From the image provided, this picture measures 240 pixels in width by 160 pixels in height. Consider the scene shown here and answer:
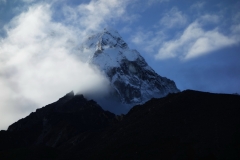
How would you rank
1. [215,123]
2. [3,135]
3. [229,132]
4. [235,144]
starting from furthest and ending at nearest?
1. [3,135]
2. [215,123]
3. [229,132]
4. [235,144]

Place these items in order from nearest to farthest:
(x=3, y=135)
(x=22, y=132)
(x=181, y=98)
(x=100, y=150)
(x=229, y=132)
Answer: (x=229, y=132)
(x=100, y=150)
(x=181, y=98)
(x=3, y=135)
(x=22, y=132)

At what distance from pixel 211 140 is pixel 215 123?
6574 millimetres

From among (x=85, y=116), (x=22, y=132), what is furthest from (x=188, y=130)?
(x=22, y=132)

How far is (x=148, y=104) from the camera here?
103 m

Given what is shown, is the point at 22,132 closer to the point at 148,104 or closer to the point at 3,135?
the point at 3,135

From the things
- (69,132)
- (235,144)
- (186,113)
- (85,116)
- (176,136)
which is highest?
(85,116)

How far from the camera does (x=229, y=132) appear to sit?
62.3 meters

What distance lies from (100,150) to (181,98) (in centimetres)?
2745

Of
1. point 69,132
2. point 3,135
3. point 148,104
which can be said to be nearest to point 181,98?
point 148,104

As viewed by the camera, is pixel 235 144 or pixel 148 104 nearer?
pixel 235 144

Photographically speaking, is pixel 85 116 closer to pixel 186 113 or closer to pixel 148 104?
pixel 148 104

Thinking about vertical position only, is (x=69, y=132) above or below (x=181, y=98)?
above

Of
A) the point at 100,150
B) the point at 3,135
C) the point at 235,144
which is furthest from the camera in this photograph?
the point at 3,135

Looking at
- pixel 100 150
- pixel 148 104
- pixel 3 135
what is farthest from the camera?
pixel 3 135
